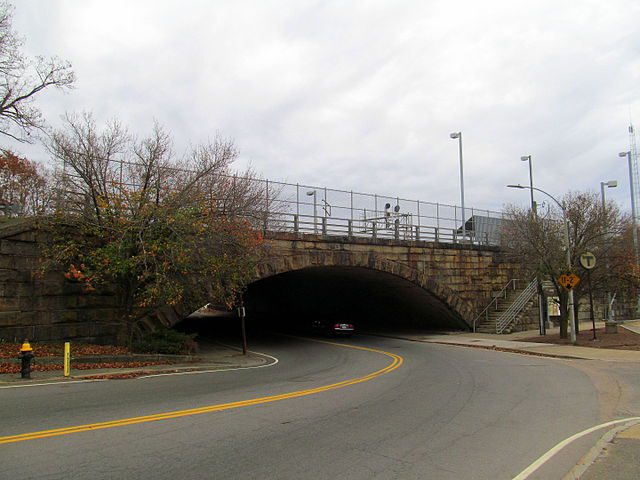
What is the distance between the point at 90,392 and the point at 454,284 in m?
24.6

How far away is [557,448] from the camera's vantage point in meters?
6.76

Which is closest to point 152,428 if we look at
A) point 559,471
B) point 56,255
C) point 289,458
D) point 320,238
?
point 289,458

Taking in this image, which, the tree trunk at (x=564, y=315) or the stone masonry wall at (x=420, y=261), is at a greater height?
the stone masonry wall at (x=420, y=261)

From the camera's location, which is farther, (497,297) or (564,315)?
(497,297)

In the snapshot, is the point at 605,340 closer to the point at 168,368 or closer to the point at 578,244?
the point at 578,244

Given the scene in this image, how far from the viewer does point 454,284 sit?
104 feet

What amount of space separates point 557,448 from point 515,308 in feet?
87.7

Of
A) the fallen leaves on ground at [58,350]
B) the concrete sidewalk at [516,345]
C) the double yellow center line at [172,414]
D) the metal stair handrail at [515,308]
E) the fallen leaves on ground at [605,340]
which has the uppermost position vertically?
the metal stair handrail at [515,308]

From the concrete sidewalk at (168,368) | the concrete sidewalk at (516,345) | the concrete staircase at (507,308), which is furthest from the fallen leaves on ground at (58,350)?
the concrete staircase at (507,308)

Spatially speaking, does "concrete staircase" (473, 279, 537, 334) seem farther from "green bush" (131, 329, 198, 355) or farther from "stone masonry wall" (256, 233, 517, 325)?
"green bush" (131, 329, 198, 355)

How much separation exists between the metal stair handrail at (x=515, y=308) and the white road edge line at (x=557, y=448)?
2247cm

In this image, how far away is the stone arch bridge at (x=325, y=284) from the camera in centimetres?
1636

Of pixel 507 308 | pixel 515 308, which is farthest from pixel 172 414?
pixel 507 308

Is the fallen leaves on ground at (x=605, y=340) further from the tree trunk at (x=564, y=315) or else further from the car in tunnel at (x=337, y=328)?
the car in tunnel at (x=337, y=328)
